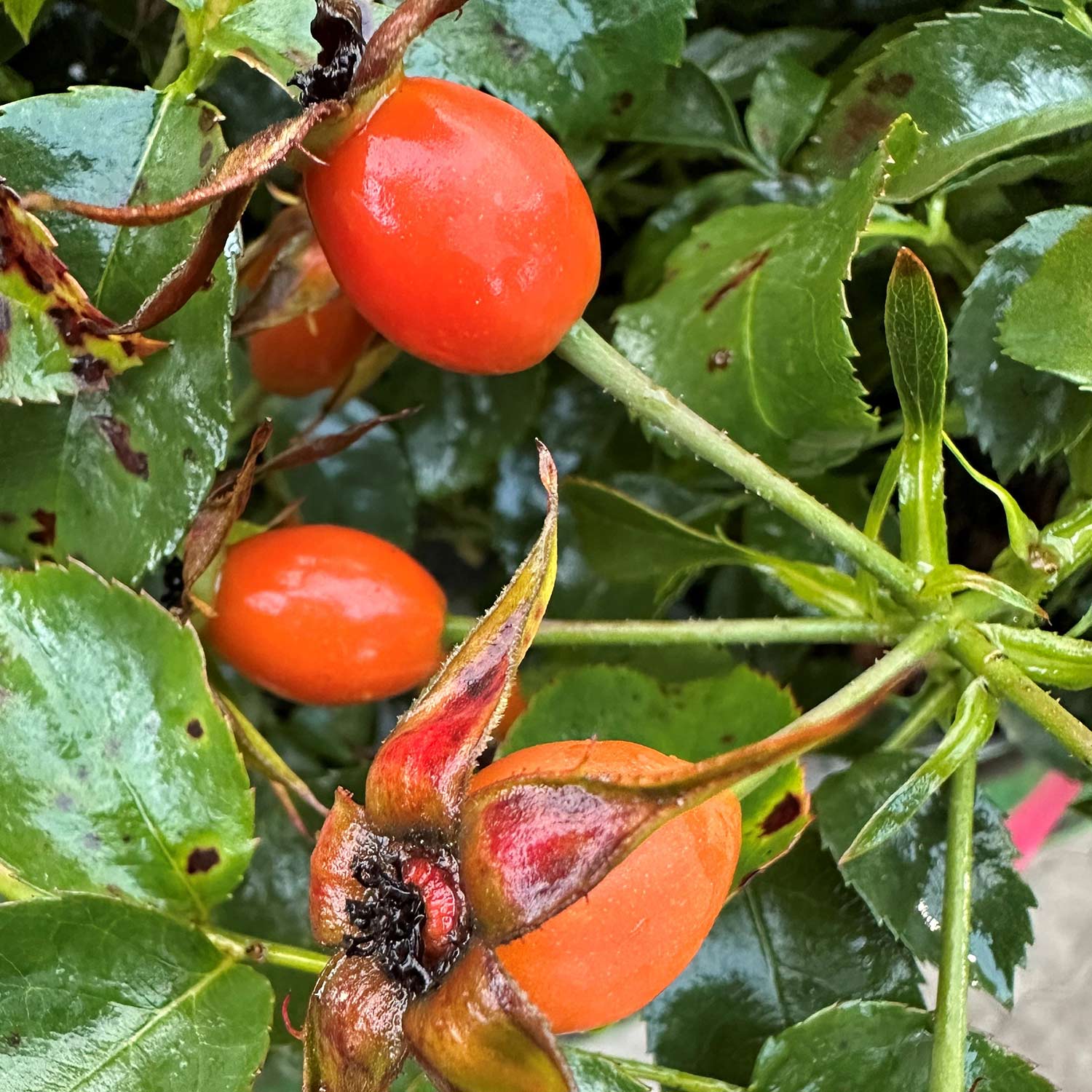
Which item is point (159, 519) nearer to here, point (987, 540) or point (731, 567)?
point (731, 567)

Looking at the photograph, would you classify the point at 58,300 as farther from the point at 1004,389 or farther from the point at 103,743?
the point at 1004,389

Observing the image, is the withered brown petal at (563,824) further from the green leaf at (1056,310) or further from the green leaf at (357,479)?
the green leaf at (357,479)

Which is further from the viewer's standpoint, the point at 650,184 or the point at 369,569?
the point at 650,184

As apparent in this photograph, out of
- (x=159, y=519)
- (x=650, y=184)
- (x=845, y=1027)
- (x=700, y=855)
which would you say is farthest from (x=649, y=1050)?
(x=650, y=184)

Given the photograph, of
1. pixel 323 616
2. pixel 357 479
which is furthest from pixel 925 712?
pixel 357 479

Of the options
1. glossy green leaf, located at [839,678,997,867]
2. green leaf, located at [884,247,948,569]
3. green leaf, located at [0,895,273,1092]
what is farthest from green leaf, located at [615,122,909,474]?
green leaf, located at [0,895,273,1092]

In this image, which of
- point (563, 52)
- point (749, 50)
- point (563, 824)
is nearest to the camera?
point (563, 824)
